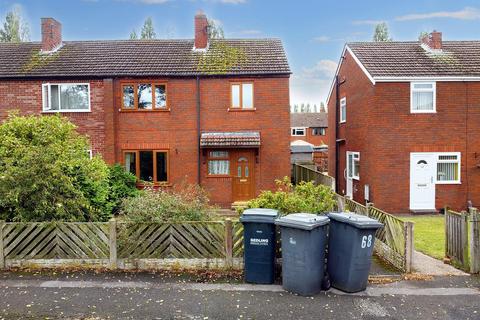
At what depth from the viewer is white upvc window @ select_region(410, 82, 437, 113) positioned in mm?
15422

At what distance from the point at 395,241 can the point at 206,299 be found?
4.26 m

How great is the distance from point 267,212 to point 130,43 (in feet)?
45.8

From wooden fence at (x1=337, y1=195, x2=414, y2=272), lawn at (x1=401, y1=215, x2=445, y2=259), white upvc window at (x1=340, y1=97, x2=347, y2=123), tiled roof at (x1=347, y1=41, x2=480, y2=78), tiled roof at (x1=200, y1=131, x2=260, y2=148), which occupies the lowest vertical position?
lawn at (x1=401, y1=215, x2=445, y2=259)

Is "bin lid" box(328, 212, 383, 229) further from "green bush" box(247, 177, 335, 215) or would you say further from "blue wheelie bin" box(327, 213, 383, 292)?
"green bush" box(247, 177, 335, 215)

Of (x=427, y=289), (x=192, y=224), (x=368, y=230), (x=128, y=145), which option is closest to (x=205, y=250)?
(x=192, y=224)

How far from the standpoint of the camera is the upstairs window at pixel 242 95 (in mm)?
15820

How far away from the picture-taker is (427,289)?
22.8ft

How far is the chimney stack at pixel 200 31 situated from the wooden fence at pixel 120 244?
37.5ft

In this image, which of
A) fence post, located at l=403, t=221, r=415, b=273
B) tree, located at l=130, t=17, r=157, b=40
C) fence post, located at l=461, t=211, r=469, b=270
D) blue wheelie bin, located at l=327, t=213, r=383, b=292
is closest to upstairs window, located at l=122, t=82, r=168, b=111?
blue wheelie bin, located at l=327, t=213, r=383, b=292

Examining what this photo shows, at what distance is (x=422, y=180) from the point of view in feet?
50.9

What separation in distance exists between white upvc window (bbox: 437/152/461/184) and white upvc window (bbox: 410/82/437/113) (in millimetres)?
1912

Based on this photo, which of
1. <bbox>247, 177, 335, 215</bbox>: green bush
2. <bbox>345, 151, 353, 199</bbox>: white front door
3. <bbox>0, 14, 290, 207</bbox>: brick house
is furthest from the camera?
<bbox>345, 151, 353, 199</bbox>: white front door

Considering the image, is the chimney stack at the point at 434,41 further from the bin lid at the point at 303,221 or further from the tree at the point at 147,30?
the tree at the point at 147,30

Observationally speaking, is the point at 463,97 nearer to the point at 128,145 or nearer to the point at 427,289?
the point at 427,289
